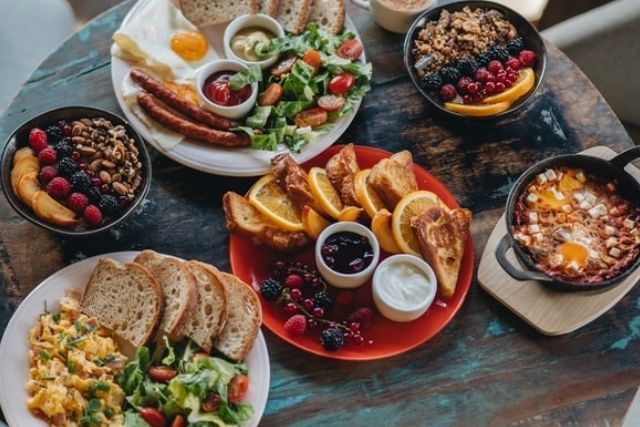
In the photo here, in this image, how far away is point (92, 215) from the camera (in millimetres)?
2676

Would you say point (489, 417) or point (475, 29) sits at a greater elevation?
point (475, 29)

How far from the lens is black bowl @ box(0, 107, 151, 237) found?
8.79 feet

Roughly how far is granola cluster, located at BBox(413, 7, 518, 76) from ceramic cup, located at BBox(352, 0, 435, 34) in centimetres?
8

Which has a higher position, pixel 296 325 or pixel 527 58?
pixel 527 58

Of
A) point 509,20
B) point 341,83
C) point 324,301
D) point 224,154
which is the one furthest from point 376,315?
point 509,20

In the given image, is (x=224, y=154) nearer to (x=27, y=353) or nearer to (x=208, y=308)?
(x=208, y=308)

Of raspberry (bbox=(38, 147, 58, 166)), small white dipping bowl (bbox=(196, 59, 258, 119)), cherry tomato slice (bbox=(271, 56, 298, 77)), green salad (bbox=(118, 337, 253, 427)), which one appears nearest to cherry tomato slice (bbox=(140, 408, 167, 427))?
green salad (bbox=(118, 337, 253, 427))

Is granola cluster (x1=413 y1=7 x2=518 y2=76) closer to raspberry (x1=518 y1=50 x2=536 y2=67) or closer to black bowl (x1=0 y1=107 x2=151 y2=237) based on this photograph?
raspberry (x1=518 y1=50 x2=536 y2=67)

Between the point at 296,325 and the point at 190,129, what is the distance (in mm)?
843

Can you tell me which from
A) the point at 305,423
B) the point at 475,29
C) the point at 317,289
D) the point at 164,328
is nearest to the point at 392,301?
the point at 317,289

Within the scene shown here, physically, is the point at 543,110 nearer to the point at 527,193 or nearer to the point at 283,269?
the point at 527,193

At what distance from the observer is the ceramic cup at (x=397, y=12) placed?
329 centimetres

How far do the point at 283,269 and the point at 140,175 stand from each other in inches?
23.5

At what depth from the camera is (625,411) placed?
2701 mm
